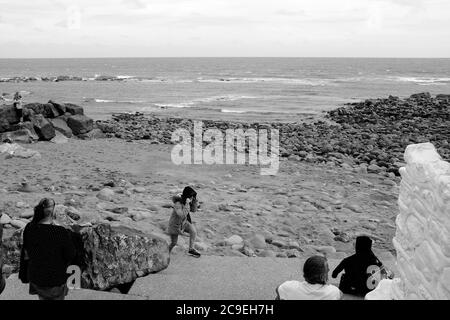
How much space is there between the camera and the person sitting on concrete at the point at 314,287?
4512 millimetres

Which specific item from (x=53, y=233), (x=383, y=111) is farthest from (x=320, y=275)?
(x=383, y=111)

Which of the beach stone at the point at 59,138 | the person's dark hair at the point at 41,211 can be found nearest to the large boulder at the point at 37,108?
the beach stone at the point at 59,138

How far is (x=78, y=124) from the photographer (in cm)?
1923

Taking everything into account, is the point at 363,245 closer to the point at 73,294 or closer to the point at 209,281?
the point at 209,281

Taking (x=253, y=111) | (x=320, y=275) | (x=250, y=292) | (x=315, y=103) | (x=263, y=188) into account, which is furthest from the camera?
(x=315, y=103)

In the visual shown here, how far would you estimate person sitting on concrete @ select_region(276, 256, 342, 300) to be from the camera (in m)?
4.51

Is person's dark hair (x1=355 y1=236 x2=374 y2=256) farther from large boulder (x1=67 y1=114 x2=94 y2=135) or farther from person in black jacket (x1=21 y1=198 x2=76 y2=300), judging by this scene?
large boulder (x1=67 y1=114 x2=94 y2=135)

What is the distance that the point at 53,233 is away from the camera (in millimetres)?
4738

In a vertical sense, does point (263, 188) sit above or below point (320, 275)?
below

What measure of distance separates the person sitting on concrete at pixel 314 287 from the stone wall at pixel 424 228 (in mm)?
750

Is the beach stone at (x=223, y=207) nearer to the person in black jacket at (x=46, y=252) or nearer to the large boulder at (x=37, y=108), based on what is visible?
the person in black jacket at (x=46, y=252)

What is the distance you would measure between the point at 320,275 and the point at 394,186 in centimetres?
924
